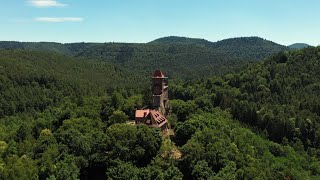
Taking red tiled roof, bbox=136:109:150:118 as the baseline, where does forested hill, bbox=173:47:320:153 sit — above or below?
below

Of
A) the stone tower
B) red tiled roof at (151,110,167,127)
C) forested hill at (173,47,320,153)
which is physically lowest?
forested hill at (173,47,320,153)

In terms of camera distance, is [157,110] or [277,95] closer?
[157,110]

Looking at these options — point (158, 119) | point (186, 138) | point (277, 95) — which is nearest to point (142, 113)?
point (158, 119)

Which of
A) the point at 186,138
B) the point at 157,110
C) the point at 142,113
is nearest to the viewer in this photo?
the point at 186,138

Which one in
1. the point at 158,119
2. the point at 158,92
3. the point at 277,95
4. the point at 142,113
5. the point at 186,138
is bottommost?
the point at 277,95

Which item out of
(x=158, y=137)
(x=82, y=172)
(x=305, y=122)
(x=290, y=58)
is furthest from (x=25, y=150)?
(x=290, y=58)

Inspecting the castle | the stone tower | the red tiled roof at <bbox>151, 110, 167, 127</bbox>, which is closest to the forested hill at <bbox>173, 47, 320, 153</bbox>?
the castle

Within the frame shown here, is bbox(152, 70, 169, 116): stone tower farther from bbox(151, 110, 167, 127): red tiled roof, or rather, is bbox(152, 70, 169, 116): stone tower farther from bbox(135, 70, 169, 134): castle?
bbox(151, 110, 167, 127): red tiled roof

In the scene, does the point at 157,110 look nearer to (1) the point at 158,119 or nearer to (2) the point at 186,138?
(1) the point at 158,119

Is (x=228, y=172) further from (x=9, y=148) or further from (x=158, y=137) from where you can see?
(x=9, y=148)
